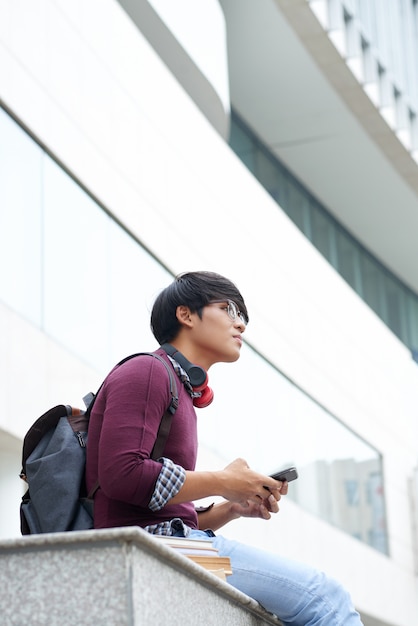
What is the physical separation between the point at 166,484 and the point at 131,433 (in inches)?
6.7

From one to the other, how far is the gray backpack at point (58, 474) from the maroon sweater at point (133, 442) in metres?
0.04

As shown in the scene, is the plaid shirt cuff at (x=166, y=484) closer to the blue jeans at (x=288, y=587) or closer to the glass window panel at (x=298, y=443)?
the blue jeans at (x=288, y=587)

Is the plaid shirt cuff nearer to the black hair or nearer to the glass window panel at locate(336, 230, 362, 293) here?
the black hair

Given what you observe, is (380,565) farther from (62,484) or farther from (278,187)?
(62,484)

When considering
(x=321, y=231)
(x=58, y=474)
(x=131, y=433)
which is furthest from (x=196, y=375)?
(x=321, y=231)

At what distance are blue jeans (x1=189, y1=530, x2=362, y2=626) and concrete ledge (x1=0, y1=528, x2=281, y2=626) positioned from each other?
2.37ft

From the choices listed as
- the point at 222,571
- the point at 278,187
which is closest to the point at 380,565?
the point at 278,187

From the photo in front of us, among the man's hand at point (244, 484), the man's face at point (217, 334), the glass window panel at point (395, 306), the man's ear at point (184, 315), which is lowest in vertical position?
the man's hand at point (244, 484)

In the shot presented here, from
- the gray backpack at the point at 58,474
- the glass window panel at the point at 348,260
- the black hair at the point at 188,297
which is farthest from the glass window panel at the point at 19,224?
the glass window panel at the point at 348,260

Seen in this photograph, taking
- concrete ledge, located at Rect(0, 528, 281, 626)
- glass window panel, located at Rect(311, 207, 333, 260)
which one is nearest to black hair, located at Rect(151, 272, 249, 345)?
concrete ledge, located at Rect(0, 528, 281, 626)

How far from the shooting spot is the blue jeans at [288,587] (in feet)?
11.4

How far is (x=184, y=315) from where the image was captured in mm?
3844

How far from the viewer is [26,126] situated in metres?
10.5

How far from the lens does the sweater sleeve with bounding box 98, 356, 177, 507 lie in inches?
127
